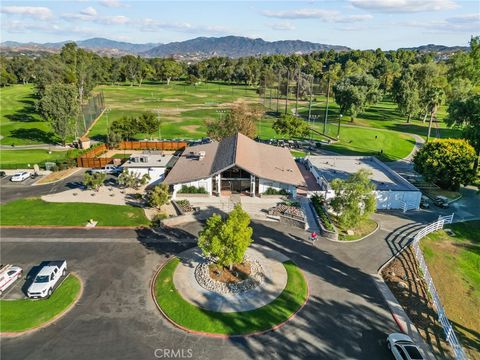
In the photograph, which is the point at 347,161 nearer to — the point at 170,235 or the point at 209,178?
the point at 209,178

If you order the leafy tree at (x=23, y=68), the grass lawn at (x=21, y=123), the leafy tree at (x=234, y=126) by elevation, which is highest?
the leafy tree at (x=23, y=68)

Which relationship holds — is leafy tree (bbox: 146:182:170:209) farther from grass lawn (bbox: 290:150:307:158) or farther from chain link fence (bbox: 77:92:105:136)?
chain link fence (bbox: 77:92:105:136)

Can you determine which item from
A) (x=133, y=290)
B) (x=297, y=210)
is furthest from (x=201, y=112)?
(x=133, y=290)

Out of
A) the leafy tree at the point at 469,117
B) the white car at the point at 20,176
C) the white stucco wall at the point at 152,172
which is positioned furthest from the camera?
the leafy tree at the point at 469,117

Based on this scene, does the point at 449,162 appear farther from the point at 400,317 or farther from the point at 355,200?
the point at 400,317

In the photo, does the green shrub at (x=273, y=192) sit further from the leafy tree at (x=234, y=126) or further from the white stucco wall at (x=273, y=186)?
the leafy tree at (x=234, y=126)

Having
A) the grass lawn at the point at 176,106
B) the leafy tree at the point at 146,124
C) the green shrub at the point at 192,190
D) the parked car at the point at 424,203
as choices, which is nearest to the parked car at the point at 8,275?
the green shrub at the point at 192,190

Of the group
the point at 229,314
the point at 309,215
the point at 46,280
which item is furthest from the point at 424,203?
the point at 46,280

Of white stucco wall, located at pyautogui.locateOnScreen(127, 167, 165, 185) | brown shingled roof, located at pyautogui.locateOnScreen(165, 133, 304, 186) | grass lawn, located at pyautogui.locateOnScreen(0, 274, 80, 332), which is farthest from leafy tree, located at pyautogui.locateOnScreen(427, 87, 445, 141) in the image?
grass lawn, located at pyautogui.locateOnScreen(0, 274, 80, 332)
